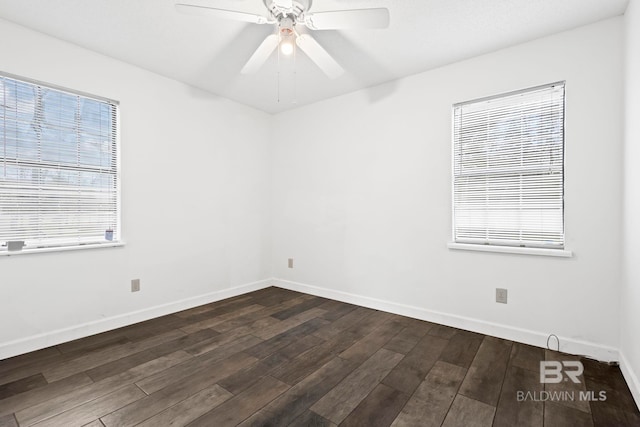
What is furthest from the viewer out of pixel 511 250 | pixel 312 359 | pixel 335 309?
pixel 335 309

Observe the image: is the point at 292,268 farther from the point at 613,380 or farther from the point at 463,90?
the point at 613,380

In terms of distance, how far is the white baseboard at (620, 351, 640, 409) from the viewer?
1.70 m

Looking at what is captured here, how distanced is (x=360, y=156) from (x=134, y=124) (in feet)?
7.75

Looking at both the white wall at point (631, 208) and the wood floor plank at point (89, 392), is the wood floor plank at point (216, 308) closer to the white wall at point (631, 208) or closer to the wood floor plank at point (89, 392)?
the wood floor plank at point (89, 392)

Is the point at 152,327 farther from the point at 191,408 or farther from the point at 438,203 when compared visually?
the point at 438,203

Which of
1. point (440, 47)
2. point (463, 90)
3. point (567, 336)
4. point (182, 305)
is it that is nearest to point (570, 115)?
point (463, 90)

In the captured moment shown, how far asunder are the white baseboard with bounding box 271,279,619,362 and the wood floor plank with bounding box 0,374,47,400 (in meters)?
2.62

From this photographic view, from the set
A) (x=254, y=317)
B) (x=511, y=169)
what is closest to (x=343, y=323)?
(x=254, y=317)

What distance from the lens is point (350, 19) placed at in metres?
1.82

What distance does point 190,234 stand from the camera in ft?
11.1

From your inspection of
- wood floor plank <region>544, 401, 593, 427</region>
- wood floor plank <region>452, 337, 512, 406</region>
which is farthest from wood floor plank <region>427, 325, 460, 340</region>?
wood floor plank <region>544, 401, 593, 427</region>

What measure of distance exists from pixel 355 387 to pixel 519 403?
941mm

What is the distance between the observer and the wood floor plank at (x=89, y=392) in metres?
1.60

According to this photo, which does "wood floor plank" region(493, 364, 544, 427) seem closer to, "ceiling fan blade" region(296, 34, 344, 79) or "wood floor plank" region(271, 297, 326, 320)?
"wood floor plank" region(271, 297, 326, 320)
